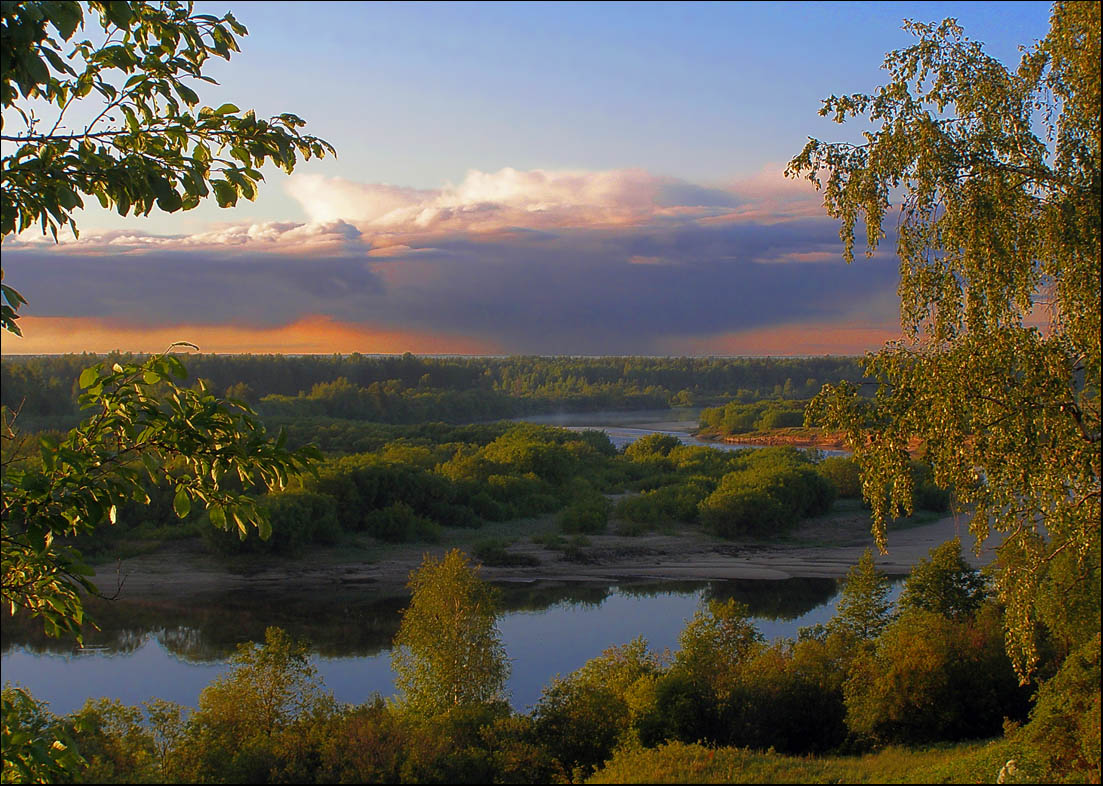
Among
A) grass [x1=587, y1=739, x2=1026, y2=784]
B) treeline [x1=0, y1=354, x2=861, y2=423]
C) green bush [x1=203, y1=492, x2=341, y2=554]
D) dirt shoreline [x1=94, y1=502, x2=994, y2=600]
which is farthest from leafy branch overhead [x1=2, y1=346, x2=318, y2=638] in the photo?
treeline [x1=0, y1=354, x2=861, y2=423]

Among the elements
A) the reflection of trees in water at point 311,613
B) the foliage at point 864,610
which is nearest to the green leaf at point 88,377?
the foliage at point 864,610

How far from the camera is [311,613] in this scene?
25.8 metres

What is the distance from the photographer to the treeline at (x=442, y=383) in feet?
185

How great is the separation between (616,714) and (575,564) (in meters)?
18.8

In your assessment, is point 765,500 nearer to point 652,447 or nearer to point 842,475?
point 842,475

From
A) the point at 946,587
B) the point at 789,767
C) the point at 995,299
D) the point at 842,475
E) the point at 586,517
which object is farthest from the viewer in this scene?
the point at 842,475

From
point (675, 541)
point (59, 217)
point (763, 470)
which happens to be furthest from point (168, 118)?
point (763, 470)

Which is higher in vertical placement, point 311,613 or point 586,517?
point 586,517

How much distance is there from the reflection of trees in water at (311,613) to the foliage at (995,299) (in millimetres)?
16498

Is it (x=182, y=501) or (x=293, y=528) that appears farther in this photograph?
(x=293, y=528)

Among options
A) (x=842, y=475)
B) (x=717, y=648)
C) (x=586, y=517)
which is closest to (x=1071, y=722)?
(x=717, y=648)

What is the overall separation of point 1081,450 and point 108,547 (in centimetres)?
3130

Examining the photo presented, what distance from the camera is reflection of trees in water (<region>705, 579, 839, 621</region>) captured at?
1017 inches

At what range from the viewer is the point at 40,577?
10.9ft
